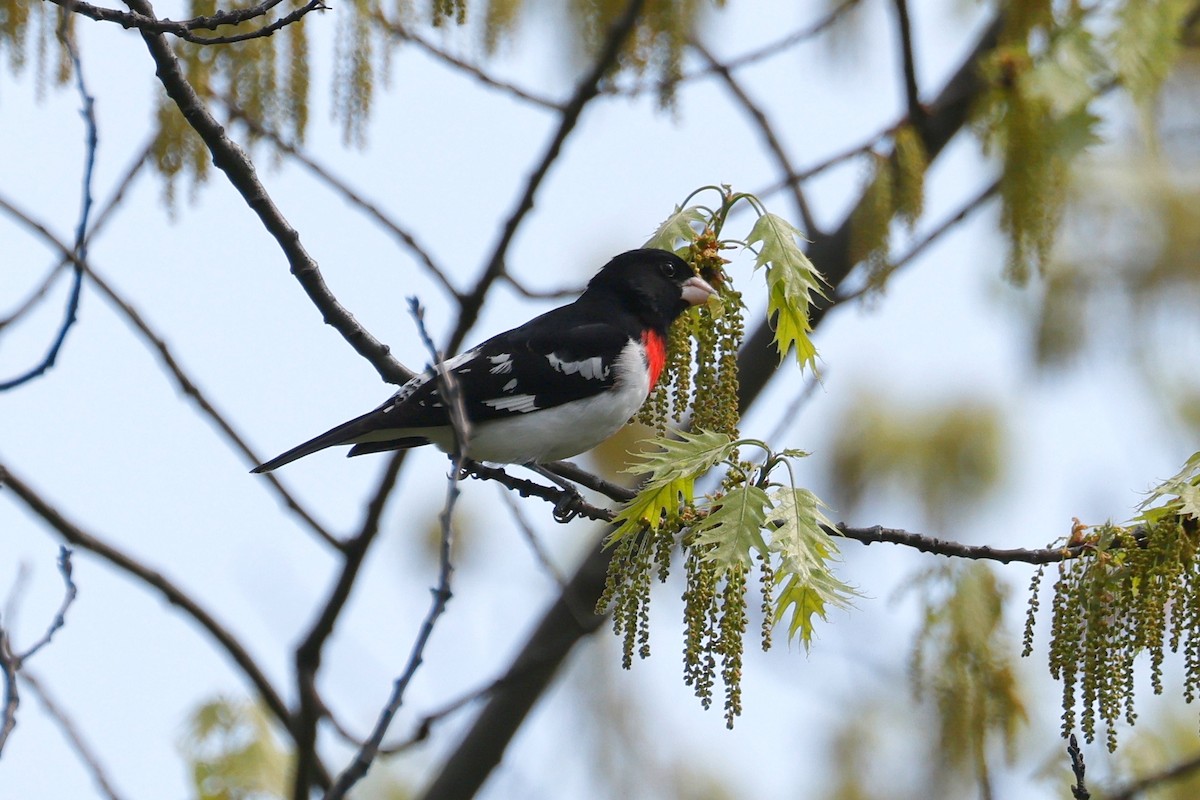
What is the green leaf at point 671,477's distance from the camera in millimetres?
2922

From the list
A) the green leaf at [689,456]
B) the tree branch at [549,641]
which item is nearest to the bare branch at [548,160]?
the tree branch at [549,641]

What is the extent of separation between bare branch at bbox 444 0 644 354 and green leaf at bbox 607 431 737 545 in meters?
2.09

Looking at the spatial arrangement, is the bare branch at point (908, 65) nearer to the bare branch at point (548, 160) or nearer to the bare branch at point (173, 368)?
the bare branch at point (548, 160)

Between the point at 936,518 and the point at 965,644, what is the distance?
321cm

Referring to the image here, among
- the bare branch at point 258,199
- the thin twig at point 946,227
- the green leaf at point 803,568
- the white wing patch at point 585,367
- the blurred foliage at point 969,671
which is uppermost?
the thin twig at point 946,227

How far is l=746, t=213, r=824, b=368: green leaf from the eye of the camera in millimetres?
3229

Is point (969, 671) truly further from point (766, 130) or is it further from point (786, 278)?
point (766, 130)

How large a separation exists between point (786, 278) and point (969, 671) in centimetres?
162

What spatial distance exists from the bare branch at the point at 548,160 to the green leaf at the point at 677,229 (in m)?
1.22

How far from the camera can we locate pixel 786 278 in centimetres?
322

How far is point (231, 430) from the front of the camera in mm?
5023

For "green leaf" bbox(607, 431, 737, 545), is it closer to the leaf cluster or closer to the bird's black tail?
the leaf cluster

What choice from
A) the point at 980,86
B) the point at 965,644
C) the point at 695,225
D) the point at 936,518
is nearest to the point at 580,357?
the point at 695,225

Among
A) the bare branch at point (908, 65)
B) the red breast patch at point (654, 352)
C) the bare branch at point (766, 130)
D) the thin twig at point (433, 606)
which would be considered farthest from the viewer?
the bare branch at point (766, 130)
